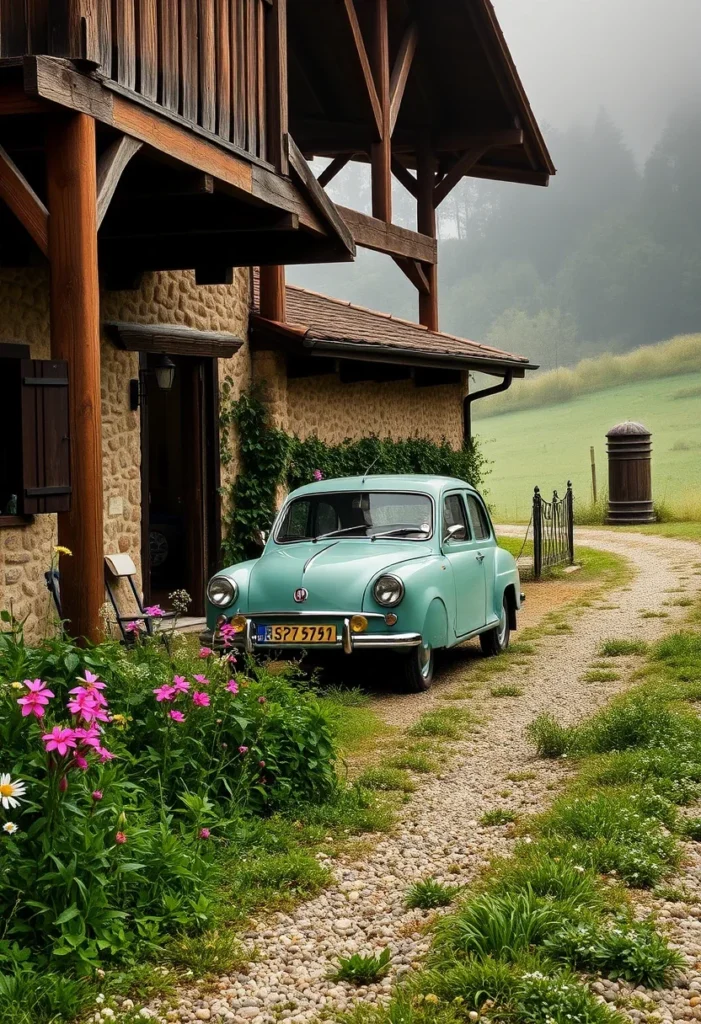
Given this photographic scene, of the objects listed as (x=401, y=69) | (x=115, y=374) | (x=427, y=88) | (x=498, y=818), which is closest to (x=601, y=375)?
(x=427, y=88)

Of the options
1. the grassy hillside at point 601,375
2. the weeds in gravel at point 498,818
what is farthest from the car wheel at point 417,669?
the grassy hillside at point 601,375

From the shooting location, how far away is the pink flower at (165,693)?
15.5 ft

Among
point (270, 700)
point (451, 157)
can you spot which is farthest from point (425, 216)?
point (270, 700)

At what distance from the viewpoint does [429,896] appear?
4.39 m

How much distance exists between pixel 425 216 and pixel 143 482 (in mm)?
8414

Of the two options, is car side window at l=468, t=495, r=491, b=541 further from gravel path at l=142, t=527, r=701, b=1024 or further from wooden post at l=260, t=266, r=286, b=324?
wooden post at l=260, t=266, r=286, b=324

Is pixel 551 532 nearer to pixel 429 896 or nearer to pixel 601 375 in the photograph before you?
pixel 429 896

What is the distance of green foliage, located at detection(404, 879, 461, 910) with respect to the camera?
438 cm

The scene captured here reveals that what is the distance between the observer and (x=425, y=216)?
17.7 m

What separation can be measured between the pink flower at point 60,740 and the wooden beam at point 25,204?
3.38m

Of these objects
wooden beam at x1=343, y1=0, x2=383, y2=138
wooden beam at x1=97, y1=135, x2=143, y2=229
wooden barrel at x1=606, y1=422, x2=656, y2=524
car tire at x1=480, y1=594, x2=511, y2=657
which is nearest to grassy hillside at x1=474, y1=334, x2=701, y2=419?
wooden barrel at x1=606, y1=422, x2=656, y2=524

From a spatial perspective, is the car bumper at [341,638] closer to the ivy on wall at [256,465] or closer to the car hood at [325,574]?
the car hood at [325,574]

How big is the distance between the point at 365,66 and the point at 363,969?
1090cm

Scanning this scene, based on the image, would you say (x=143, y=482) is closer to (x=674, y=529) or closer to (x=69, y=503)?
(x=69, y=503)
